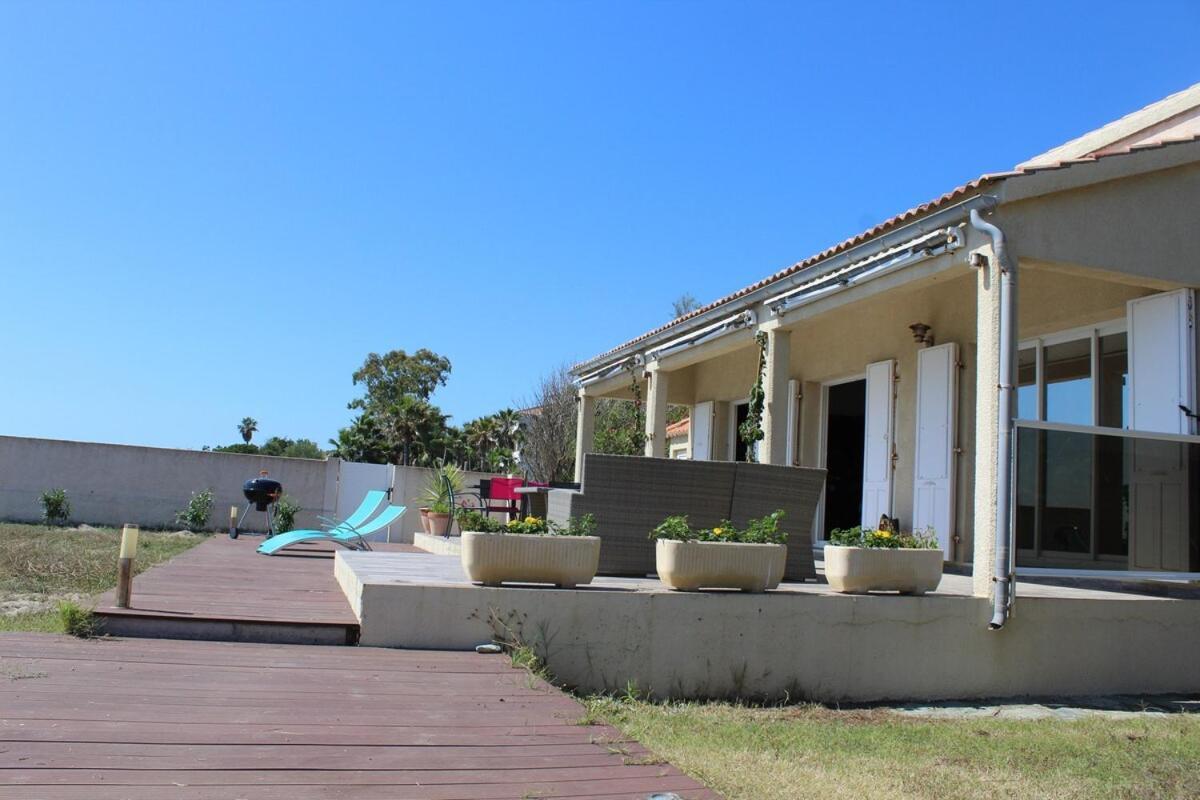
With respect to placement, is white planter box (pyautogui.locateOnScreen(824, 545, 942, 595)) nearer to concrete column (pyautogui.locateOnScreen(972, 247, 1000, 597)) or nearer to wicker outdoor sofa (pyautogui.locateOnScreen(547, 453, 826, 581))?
concrete column (pyautogui.locateOnScreen(972, 247, 1000, 597))

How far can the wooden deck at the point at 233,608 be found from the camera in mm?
4621

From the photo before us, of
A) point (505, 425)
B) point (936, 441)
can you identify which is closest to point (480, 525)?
point (936, 441)

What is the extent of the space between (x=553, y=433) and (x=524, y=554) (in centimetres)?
1621

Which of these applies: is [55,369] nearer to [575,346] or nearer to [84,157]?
[84,157]

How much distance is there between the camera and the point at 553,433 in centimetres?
2130

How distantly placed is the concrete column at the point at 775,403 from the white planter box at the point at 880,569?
7.64 ft

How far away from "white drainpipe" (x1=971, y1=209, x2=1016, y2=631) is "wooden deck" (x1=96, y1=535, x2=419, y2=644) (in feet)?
13.9

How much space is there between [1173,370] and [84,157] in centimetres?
1347

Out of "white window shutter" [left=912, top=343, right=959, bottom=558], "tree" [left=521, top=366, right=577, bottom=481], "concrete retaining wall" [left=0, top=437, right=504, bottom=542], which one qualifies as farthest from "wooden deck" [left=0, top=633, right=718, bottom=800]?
"tree" [left=521, top=366, right=577, bottom=481]

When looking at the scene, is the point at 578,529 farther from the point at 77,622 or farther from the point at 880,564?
the point at 77,622

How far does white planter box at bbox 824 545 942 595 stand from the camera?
19.3ft

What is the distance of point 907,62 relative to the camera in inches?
426

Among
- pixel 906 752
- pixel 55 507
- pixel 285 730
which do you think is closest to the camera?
pixel 285 730

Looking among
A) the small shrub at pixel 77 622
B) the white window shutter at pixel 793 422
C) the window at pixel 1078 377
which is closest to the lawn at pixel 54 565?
the small shrub at pixel 77 622
